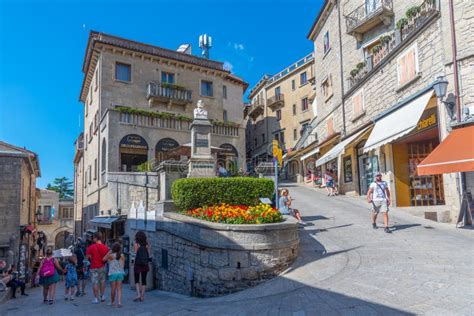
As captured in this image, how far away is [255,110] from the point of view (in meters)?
45.6

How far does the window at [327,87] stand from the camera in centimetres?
2397

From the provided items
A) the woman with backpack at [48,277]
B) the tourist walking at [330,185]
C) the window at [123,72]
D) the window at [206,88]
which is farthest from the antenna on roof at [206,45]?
the woman with backpack at [48,277]

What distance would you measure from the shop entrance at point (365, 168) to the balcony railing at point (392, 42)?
3921 mm

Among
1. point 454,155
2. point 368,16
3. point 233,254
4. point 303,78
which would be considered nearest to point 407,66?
point 454,155

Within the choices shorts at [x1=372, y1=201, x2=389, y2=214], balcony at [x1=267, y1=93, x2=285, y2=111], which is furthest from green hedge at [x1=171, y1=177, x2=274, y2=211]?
balcony at [x1=267, y1=93, x2=285, y2=111]

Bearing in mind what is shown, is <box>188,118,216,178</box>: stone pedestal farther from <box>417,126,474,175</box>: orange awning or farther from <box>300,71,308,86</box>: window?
<box>300,71,308,86</box>: window

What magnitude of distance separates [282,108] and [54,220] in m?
32.9

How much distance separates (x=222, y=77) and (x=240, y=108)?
11.6 feet

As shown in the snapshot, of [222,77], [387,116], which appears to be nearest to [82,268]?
[387,116]

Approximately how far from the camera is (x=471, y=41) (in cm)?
1146

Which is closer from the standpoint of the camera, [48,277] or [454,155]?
[48,277]

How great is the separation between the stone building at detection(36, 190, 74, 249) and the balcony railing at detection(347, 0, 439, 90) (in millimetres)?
39578

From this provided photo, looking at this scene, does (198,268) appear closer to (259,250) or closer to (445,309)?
(259,250)

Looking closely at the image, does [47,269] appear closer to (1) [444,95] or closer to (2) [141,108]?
(1) [444,95]
